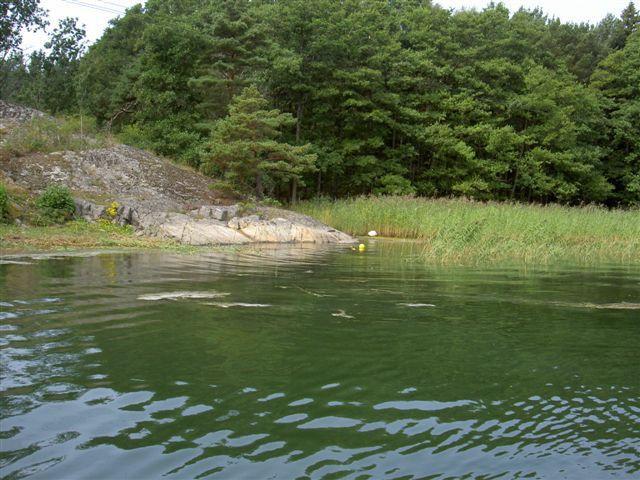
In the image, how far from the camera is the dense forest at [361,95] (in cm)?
2928

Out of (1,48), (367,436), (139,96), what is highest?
(1,48)

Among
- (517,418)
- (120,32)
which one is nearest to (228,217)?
(517,418)

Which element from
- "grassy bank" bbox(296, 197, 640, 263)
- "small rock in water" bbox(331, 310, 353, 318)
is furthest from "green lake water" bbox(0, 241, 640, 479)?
"grassy bank" bbox(296, 197, 640, 263)

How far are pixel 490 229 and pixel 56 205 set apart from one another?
12.0 meters

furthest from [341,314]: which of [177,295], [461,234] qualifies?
[461,234]

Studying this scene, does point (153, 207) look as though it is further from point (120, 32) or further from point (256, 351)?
point (120, 32)

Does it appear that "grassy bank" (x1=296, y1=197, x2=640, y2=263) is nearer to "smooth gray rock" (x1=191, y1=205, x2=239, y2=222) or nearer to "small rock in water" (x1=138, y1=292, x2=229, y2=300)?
"smooth gray rock" (x1=191, y1=205, x2=239, y2=222)

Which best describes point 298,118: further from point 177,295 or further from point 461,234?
point 177,295

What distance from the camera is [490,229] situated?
15898mm

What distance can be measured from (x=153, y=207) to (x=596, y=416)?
16659 mm

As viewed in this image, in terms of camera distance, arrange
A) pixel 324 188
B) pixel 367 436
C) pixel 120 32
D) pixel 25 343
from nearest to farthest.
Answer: pixel 367 436, pixel 25 343, pixel 324 188, pixel 120 32

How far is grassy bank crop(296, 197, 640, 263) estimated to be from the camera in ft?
46.5

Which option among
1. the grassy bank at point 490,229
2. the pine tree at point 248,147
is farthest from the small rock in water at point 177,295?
the pine tree at point 248,147

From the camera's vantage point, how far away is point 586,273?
11.4 meters
